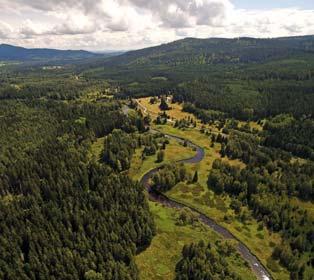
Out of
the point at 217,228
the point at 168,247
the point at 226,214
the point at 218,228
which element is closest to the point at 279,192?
the point at 226,214

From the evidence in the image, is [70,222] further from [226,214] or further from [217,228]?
[226,214]

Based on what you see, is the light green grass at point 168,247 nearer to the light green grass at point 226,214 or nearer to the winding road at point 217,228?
the winding road at point 217,228

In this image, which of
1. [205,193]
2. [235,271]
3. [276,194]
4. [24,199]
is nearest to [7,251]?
[24,199]

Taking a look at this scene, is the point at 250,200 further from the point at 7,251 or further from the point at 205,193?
the point at 7,251

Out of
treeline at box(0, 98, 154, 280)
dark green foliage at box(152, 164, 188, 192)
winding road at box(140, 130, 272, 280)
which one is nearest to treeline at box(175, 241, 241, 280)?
winding road at box(140, 130, 272, 280)

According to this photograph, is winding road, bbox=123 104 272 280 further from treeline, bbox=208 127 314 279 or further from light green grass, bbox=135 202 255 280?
treeline, bbox=208 127 314 279

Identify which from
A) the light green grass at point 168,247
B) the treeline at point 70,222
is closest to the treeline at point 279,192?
the light green grass at point 168,247
